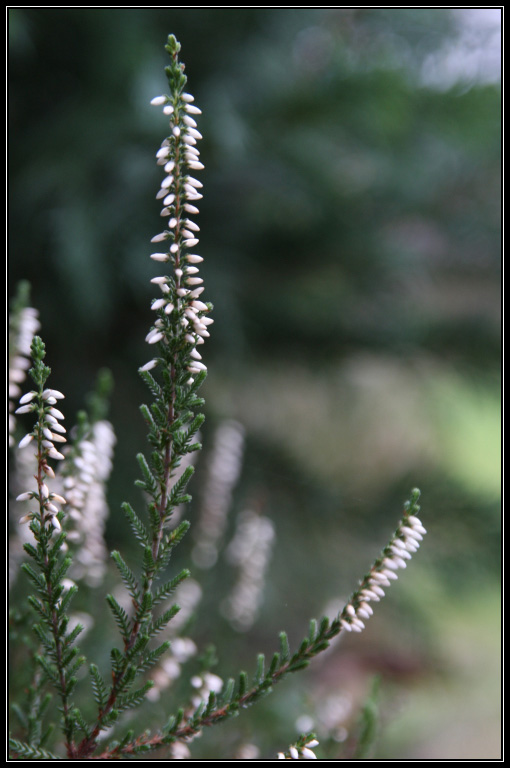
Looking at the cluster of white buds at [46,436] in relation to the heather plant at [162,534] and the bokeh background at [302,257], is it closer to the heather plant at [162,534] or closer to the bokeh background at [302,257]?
the heather plant at [162,534]

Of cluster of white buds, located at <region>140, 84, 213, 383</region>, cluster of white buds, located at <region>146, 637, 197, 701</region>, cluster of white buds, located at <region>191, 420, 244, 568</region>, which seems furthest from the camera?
cluster of white buds, located at <region>191, 420, 244, 568</region>

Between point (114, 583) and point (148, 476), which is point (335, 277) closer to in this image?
point (114, 583)

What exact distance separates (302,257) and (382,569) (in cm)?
163

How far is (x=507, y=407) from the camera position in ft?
5.07

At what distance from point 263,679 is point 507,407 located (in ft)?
3.99

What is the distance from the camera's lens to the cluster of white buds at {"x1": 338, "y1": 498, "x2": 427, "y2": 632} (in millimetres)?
476

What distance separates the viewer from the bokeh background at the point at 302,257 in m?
1.50

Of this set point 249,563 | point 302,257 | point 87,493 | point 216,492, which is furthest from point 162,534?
point 302,257

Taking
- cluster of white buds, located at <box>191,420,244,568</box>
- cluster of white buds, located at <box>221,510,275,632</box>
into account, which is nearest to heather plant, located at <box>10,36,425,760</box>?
cluster of white buds, located at <box>221,510,275,632</box>

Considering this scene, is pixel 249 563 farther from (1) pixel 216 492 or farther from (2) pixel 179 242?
(2) pixel 179 242

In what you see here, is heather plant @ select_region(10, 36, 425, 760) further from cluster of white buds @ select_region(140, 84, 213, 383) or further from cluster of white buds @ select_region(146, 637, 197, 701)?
cluster of white buds @ select_region(146, 637, 197, 701)

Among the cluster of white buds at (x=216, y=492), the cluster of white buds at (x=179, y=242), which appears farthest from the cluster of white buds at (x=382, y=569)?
the cluster of white buds at (x=216, y=492)

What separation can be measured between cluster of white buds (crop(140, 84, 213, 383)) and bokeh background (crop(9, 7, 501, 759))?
30.7 inches

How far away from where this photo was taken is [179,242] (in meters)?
0.44
